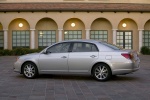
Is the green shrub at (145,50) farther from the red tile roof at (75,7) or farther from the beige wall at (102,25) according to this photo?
the red tile roof at (75,7)

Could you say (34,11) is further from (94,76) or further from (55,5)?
(94,76)

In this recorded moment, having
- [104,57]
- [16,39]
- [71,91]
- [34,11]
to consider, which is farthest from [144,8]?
[71,91]

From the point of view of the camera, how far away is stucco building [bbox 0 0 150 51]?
2911cm

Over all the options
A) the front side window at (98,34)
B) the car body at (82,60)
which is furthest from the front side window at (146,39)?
the car body at (82,60)

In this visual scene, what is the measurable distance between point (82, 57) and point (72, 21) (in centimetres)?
1914

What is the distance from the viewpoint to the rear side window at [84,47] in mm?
11523

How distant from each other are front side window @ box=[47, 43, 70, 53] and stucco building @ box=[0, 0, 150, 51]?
17.1 metres

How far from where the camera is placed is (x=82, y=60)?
37.2 ft

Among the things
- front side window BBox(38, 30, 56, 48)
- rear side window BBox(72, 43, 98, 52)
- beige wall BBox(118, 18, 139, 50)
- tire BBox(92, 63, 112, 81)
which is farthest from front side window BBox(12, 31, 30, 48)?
tire BBox(92, 63, 112, 81)

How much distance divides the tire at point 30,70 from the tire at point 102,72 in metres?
2.33

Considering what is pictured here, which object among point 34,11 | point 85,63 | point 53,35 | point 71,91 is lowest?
point 71,91

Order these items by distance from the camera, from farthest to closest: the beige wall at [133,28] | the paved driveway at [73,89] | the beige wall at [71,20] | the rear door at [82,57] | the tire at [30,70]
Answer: the beige wall at [133,28], the beige wall at [71,20], the tire at [30,70], the rear door at [82,57], the paved driveway at [73,89]

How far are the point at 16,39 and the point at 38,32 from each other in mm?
2195

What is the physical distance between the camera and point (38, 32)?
30219 mm
